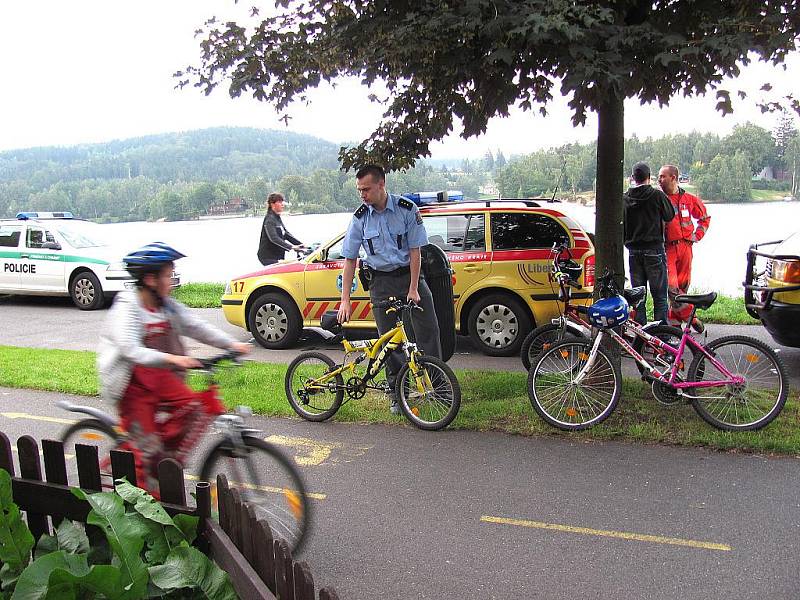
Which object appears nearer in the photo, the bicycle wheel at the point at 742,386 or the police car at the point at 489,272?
the bicycle wheel at the point at 742,386

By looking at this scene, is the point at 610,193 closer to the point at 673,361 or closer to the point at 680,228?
the point at 673,361

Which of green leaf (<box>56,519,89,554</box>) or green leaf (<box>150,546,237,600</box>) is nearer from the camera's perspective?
green leaf (<box>150,546,237,600</box>)

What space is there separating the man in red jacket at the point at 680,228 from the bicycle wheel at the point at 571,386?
4073 millimetres

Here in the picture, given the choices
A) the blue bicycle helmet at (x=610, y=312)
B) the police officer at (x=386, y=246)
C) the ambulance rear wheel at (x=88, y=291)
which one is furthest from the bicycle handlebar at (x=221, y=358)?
the ambulance rear wheel at (x=88, y=291)

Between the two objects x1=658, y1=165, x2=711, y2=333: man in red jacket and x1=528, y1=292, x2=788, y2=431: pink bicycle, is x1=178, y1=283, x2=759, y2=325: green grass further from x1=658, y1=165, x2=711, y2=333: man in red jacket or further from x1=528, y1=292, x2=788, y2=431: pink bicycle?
x1=528, y1=292, x2=788, y2=431: pink bicycle

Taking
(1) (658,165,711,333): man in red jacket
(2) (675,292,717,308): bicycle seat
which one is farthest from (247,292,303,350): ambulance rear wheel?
(2) (675,292,717,308): bicycle seat

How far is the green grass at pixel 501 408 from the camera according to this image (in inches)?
224

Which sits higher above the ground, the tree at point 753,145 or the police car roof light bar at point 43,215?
the tree at point 753,145

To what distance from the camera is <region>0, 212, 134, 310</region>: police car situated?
14508mm

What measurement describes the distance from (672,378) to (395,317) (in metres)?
2.38

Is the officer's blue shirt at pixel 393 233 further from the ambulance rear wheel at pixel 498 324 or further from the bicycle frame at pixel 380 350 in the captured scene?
the ambulance rear wheel at pixel 498 324

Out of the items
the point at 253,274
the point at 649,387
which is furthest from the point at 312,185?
the point at 649,387

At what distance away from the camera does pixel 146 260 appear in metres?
3.93

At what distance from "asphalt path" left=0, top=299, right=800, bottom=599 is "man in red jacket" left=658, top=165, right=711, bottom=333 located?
194 inches
